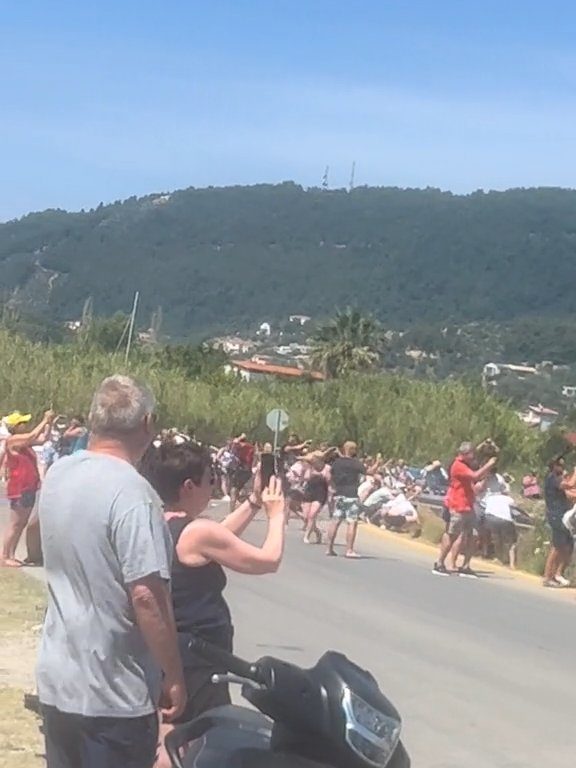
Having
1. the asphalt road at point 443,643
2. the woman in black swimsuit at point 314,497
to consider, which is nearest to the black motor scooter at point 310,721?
the asphalt road at point 443,643

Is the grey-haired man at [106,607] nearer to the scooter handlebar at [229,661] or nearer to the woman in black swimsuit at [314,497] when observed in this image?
the scooter handlebar at [229,661]

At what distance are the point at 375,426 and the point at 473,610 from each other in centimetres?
4275

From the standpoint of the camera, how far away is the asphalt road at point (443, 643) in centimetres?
855

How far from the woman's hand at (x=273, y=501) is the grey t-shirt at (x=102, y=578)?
86 cm

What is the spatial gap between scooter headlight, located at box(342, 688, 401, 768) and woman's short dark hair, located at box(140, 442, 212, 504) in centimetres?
162

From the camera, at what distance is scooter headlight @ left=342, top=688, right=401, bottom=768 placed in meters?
3.90

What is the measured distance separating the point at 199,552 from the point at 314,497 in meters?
18.3

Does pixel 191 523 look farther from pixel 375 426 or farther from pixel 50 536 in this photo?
pixel 375 426

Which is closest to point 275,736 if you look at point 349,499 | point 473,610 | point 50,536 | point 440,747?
point 50,536

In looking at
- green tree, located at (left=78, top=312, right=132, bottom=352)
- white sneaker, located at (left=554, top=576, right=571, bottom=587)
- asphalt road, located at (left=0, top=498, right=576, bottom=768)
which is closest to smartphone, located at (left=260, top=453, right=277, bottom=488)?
asphalt road, located at (left=0, top=498, right=576, bottom=768)

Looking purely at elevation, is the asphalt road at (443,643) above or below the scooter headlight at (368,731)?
below

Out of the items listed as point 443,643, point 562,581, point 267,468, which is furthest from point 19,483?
point 267,468

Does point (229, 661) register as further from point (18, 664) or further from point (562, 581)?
point (562, 581)

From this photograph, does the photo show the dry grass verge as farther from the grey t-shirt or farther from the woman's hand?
the grey t-shirt
